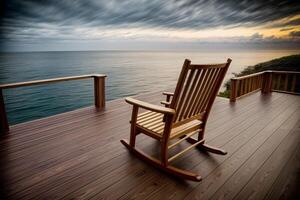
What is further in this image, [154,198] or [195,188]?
[195,188]

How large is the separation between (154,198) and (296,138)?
2.31 metres

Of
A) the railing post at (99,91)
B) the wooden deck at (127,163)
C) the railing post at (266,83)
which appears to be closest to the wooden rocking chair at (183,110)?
the wooden deck at (127,163)

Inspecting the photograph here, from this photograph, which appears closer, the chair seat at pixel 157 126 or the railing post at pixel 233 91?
the chair seat at pixel 157 126

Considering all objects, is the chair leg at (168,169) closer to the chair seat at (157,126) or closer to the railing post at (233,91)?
Answer: the chair seat at (157,126)

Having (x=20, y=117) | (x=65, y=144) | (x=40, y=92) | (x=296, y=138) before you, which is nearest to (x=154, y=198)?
(x=65, y=144)

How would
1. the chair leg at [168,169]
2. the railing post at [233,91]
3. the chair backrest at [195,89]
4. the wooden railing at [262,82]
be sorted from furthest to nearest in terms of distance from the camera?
the wooden railing at [262,82] < the railing post at [233,91] < the chair leg at [168,169] < the chair backrest at [195,89]

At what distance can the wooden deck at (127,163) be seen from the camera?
1.54 m

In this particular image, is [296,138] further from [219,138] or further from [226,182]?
[226,182]

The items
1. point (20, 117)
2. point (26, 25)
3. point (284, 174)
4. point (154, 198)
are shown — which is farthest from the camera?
point (26, 25)

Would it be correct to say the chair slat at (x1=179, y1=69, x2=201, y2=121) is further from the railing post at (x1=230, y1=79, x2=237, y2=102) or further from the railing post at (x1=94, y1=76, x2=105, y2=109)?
the railing post at (x1=230, y1=79, x2=237, y2=102)

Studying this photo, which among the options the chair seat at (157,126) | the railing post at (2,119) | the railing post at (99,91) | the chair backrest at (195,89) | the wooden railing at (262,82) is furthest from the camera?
the wooden railing at (262,82)

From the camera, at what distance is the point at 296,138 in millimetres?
2602

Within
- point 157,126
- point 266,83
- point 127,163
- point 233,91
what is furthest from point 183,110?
point 266,83

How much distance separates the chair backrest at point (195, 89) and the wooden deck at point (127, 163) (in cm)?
57
